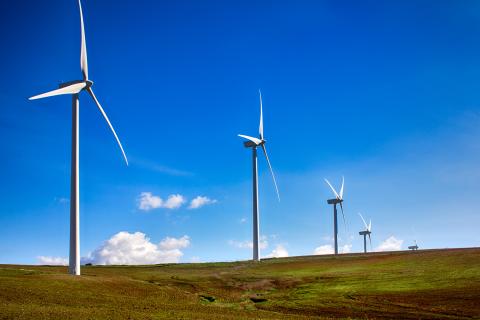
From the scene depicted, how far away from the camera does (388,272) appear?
7288cm

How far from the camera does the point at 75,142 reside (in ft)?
224

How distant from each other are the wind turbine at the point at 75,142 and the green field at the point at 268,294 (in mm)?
4870

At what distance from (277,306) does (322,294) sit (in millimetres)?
8870

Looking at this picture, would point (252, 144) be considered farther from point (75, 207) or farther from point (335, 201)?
point (75, 207)

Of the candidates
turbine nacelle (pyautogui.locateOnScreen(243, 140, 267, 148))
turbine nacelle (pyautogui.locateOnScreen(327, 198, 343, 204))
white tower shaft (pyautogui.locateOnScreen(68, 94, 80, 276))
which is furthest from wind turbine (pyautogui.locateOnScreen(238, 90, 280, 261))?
white tower shaft (pyautogui.locateOnScreen(68, 94, 80, 276))

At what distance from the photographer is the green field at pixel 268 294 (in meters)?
43.9

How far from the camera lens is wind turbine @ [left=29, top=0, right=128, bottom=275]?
216 ft

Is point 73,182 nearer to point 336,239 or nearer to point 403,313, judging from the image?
point 403,313

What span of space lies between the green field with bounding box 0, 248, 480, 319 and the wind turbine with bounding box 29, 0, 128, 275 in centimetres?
487

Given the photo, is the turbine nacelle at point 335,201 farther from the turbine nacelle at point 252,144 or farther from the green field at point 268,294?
the green field at point 268,294

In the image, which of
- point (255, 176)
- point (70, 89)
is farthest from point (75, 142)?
point (255, 176)

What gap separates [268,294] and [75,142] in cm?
3260

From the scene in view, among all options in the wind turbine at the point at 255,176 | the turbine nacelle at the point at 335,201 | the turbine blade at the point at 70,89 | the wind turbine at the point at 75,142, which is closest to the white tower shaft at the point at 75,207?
the wind turbine at the point at 75,142

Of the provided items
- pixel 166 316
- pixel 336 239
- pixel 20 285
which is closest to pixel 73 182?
pixel 20 285
